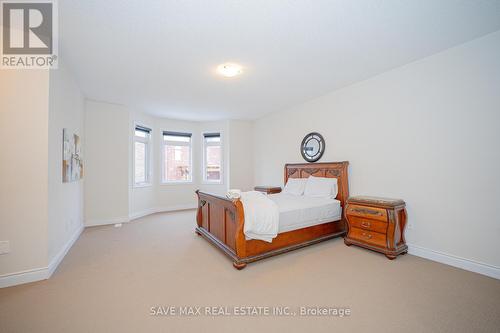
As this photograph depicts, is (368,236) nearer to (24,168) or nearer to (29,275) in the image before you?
(29,275)

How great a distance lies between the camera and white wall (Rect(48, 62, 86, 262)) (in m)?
2.43

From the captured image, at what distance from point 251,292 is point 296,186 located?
2.56 metres

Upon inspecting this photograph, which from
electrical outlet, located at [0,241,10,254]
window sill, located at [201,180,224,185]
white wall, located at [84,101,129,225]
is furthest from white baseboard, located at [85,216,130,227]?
electrical outlet, located at [0,241,10,254]

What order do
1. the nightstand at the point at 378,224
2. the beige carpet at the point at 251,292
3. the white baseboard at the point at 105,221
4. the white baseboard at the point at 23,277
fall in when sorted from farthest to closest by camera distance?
the white baseboard at the point at 105,221, the nightstand at the point at 378,224, the white baseboard at the point at 23,277, the beige carpet at the point at 251,292

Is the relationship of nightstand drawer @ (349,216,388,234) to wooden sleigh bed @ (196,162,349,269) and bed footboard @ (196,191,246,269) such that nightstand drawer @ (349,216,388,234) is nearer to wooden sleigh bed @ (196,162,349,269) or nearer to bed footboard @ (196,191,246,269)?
wooden sleigh bed @ (196,162,349,269)

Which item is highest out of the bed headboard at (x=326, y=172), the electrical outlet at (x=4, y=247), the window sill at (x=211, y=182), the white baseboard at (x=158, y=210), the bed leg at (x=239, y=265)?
the bed headboard at (x=326, y=172)

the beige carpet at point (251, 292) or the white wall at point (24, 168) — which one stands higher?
the white wall at point (24, 168)

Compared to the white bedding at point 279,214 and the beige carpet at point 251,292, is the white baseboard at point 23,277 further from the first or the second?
the white bedding at point 279,214

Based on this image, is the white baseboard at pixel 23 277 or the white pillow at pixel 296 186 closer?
the white baseboard at pixel 23 277

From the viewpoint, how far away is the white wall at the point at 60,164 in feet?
7.96

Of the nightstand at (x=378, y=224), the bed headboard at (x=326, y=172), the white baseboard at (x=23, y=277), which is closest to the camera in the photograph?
the white baseboard at (x=23, y=277)

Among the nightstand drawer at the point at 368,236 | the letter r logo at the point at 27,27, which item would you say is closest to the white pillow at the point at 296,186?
the nightstand drawer at the point at 368,236

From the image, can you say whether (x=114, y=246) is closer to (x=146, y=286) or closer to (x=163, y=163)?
(x=146, y=286)

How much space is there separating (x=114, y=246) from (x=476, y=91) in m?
5.21
